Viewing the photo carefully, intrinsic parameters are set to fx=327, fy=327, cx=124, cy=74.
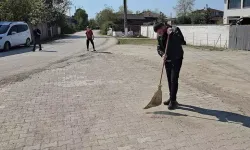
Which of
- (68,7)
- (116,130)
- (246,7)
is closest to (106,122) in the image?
(116,130)

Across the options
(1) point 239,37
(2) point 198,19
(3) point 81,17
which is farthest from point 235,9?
(3) point 81,17

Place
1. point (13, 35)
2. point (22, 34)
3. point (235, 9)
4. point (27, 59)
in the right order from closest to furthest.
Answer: point (27, 59) < point (13, 35) < point (22, 34) < point (235, 9)

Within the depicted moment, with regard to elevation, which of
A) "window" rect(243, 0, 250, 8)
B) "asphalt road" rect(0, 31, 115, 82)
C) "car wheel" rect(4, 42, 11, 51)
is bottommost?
"asphalt road" rect(0, 31, 115, 82)

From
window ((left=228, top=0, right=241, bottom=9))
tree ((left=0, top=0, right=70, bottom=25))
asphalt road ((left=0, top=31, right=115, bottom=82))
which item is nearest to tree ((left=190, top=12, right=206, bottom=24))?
window ((left=228, top=0, right=241, bottom=9))

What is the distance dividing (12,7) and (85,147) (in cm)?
2957

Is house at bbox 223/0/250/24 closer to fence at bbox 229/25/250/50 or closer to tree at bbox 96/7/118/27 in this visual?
fence at bbox 229/25/250/50

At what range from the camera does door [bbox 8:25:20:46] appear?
2280 cm

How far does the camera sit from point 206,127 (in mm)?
5336

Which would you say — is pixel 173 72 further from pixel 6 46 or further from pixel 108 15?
pixel 108 15

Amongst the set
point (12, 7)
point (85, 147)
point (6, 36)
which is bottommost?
point (85, 147)

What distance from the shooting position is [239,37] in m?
21.4

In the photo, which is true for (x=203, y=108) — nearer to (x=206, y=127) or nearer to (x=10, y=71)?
(x=206, y=127)

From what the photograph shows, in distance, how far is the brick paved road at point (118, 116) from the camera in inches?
188

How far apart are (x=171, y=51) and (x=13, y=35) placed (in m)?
19.4
